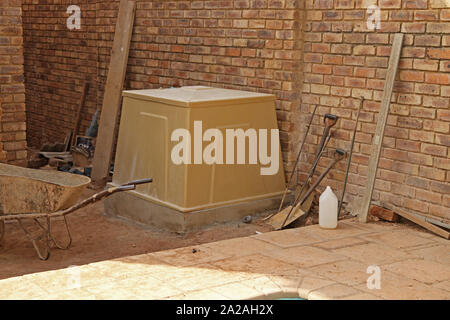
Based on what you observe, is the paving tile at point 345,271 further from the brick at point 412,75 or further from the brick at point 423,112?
the brick at point 412,75

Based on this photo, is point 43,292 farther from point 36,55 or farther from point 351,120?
point 36,55

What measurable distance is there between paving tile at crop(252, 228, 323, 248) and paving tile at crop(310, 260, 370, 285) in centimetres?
55

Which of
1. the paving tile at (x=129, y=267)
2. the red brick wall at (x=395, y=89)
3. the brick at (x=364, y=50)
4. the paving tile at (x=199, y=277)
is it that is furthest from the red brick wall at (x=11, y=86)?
the brick at (x=364, y=50)

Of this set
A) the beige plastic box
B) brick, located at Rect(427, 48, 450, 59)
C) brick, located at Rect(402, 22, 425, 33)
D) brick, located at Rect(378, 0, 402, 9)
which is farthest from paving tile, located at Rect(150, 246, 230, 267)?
brick, located at Rect(378, 0, 402, 9)

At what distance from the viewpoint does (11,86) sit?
21.9ft

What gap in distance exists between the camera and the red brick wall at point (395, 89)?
5258mm

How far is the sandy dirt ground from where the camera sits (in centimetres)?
537

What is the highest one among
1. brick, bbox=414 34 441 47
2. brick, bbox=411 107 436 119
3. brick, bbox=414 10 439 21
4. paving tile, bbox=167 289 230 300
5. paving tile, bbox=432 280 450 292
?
brick, bbox=414 10 439 21

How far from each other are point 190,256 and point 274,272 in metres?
0.67

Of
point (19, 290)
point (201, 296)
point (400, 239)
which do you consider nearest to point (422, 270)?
point (400, 239)

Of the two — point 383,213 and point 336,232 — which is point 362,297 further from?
point 383,213

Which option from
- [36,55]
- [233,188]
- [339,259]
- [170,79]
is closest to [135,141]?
[233,188]

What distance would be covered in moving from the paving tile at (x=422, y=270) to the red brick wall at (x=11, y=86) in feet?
13.2

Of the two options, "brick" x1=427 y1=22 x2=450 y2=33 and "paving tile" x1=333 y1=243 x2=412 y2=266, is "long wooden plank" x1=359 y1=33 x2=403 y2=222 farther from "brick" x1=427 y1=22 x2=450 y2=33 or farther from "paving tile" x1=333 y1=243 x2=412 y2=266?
"paving tile" x1=333 y1=243 x2=412 y2=266
